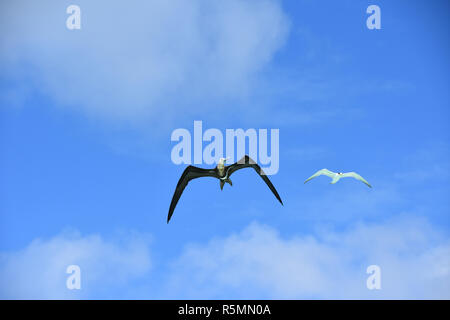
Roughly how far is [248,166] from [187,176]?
256 cm

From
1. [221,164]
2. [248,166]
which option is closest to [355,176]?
[248,166]

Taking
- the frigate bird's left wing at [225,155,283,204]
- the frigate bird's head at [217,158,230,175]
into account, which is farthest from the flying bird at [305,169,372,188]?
the frigate bird's head at [217,158,230,175]

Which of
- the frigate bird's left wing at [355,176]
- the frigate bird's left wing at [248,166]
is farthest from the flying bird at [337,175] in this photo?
the frigate bird's left wing at [248,166]

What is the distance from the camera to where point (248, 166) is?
1984 cm

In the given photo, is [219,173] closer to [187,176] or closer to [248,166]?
[248,166]

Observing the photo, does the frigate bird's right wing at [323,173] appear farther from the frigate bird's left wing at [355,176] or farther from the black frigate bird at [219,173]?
the black frigate bird at [219,173]

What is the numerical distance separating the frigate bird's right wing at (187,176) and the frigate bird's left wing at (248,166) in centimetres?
70

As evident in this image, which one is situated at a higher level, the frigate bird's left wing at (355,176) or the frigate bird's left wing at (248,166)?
the frigate bird's left wing at (355,176)

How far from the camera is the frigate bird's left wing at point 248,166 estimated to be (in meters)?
19.5

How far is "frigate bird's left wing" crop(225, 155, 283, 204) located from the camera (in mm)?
19531

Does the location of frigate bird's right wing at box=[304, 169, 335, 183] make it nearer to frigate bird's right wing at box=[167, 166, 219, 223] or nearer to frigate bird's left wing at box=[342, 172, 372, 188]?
frigate bird's left wing at box=[342, 172, 372, 188]
